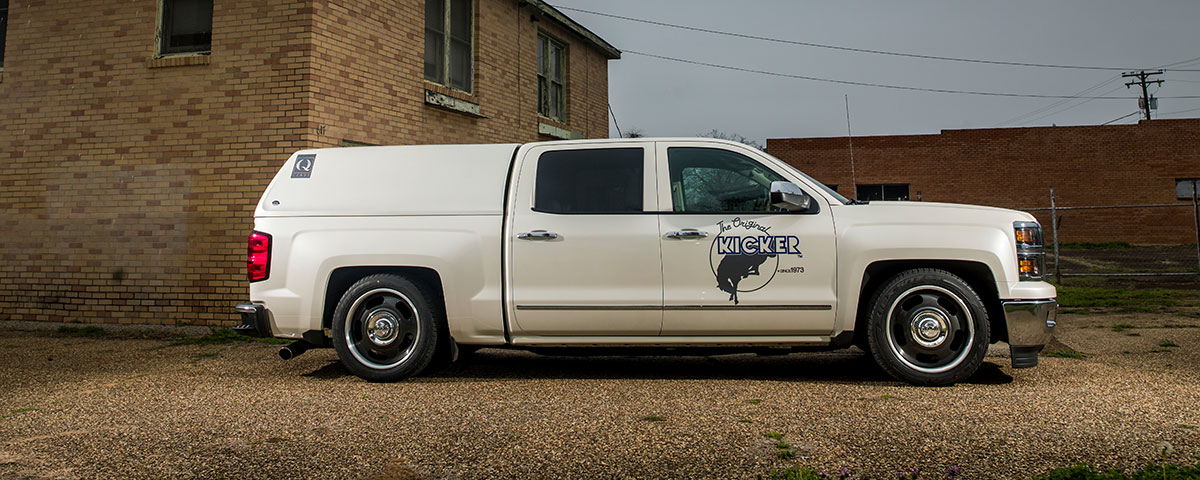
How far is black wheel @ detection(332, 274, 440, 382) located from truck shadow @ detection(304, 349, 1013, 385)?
0.23m

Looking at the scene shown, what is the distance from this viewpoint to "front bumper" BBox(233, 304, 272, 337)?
18.5 feet

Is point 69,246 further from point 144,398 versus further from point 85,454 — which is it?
point 85,454

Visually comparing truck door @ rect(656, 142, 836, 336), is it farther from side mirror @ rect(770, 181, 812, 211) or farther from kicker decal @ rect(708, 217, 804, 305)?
side mirror @ rect(770, 181, 812, 211)

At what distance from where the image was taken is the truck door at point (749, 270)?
527 centimetres

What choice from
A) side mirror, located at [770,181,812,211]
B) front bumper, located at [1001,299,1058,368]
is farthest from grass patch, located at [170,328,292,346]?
front bumper, located at [1001,299,1058,368]

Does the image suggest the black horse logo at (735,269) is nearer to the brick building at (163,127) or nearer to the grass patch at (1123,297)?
the brick building at (163,127)

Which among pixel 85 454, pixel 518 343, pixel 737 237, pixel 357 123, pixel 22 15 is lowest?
pixel 85 454

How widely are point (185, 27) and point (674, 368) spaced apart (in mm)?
7023

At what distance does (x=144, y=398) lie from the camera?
16.8ft

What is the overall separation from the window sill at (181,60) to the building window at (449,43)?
2.75 meters

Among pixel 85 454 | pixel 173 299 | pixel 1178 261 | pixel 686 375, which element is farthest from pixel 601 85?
pixel 1178 261

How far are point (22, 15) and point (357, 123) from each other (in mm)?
4348

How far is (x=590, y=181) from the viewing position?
5609 millimetres

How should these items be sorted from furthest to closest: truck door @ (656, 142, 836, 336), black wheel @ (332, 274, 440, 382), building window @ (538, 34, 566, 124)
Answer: building window @ (538, 34, 566, 124), black wheel @ (332, 274, 440, 382), truck door @ (656, 142, 836, 336)
